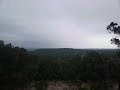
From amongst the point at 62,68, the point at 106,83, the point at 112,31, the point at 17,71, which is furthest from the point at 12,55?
the point at 62,68

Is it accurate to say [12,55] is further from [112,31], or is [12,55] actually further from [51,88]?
[112,31]

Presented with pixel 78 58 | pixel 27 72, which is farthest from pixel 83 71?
pixel 27 72

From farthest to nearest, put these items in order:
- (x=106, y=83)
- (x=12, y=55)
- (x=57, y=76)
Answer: (x=57, y=76), (x=106, y=83), (x=12, y=55)

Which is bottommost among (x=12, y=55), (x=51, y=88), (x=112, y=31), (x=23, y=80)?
(x=51, y=88)

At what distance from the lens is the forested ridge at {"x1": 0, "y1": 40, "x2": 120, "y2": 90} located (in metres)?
23.3

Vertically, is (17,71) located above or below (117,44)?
below

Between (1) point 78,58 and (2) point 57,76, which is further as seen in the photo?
(2) point 57,76

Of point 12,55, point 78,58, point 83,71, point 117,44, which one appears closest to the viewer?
point 12,55

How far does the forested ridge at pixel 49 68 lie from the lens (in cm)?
2334

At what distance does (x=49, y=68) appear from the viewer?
1829 inches

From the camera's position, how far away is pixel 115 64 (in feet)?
109

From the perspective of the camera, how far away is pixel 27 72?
81.1 feet

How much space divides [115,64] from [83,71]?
7749 millimetres

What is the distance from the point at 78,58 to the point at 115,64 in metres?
11.4
